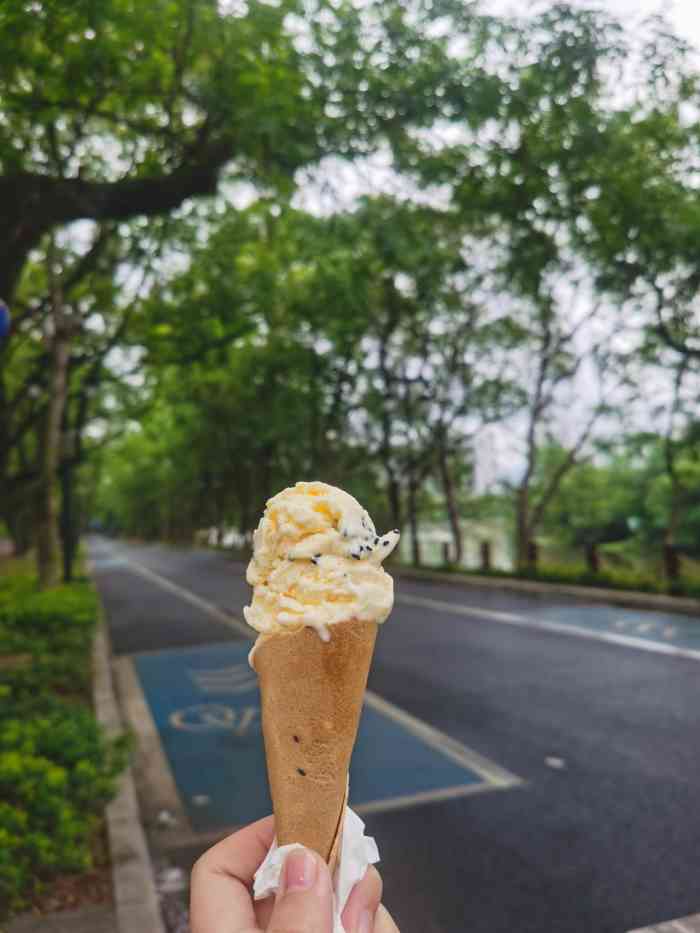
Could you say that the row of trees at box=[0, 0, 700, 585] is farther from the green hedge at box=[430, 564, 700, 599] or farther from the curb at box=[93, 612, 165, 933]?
the curb at box=[93, 612, 165, 933]

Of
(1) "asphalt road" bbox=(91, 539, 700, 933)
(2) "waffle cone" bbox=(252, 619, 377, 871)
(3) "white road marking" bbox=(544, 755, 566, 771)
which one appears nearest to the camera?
(2) "waffle cone" bbox=(252, 619, 377, 871)

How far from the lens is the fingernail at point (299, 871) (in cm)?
179

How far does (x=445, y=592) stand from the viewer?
20.0m

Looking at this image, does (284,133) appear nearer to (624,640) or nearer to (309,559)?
(309,559)

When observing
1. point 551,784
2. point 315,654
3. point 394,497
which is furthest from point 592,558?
point 315,654

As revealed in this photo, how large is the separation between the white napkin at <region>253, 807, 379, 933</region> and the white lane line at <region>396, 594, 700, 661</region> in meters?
9.28

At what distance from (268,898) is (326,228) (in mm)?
7176

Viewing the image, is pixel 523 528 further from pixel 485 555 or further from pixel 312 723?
pixel 312 723

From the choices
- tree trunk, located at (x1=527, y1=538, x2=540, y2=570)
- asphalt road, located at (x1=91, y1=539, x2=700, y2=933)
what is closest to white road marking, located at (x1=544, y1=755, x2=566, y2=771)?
asphalt road, located at (x1=91, y1=539, x2=700, y2=933)

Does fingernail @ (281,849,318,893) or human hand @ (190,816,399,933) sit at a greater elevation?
fingernail @ (281,849,318,893)

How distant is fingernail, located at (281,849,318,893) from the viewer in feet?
5.88

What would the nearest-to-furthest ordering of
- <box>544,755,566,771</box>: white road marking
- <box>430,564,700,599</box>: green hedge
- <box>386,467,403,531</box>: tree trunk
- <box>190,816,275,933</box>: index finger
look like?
1. <box>190,816,275,933</box>: index finger
2. <box>544,755,566,771</box>: white road marking
3. <box>430,564,700,599</box>: green hedge
4. <box>386,467,403,531</box>: tree trunk

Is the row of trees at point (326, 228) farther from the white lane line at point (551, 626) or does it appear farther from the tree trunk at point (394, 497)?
the white lane line at point (551, 626)

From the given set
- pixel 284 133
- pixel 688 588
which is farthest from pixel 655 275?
pixel 284 133
